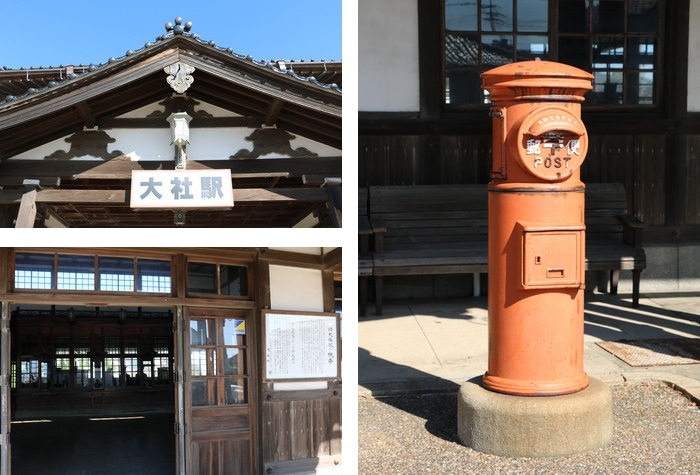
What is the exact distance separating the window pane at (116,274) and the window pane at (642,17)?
6.20 meters

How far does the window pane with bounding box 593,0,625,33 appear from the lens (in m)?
9.01

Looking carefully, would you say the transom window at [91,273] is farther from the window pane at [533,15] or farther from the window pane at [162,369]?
the window pane at [162,369]

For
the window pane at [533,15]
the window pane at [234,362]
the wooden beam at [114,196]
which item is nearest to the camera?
the window pane at [234,362]

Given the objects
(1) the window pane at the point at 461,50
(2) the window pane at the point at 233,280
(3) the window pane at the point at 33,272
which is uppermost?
(1) the window pane at the point at 461,50

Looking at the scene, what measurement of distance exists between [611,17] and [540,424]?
609 cm

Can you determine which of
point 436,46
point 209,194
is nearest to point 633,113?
point 436,46

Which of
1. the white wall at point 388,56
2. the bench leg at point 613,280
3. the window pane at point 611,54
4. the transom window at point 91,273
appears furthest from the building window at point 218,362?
the window pane at point 611,54

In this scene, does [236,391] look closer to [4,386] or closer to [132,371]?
[4,386]

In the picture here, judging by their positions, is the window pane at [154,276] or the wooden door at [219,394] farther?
the wooden door at [219,394]

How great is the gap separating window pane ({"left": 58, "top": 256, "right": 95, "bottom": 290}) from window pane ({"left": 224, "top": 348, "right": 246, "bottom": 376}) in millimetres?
1230

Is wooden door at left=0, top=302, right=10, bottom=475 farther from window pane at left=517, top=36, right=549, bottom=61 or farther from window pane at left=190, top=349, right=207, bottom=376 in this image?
window pane at left=517, top=36, right=549, bottom=61

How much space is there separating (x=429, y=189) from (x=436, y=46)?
1.52 metres

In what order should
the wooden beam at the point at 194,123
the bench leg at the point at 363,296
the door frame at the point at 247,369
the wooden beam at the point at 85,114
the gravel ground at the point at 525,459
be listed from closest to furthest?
the gravel ground at the point at 525,459 < the door frame at the point at 247,369 < the wooden beam at the point at 85,114 < the wooden beam at the point at 194,123 < the bench leg at the point at 363,296

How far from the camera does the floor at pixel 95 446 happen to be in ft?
26.1
